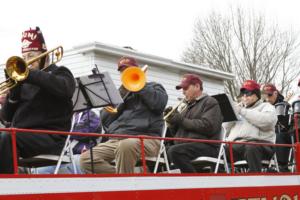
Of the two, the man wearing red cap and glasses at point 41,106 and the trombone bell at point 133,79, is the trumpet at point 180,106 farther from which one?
the man wearing red cap and glasses at point 41,106

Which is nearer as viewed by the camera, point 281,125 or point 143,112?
point 143,112

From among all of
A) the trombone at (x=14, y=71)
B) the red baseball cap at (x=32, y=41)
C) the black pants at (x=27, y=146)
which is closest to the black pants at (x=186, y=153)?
the black pants at (x=27, y=146)

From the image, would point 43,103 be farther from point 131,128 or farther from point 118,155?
point 131,128

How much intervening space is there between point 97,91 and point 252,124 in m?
2.40

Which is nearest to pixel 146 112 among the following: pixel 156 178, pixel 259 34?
pixel 156 178

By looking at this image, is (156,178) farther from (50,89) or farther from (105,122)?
(105,122)

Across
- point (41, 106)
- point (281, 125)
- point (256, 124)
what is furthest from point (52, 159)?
point (281, 125)

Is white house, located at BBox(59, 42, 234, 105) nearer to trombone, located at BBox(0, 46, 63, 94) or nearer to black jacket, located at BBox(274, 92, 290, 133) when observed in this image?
black jacket, located at BBox(274, 92, 290, 133)

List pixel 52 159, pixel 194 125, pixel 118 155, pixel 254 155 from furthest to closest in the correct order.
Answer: pixel 254 155 → pixel 194 125 → pixel 118 155 → pixel 52 159

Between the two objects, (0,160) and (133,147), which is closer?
(0,160)

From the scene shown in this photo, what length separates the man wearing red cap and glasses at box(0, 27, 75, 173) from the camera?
579 centimetres

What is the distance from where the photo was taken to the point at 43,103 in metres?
6.02

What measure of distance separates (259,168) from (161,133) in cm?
130

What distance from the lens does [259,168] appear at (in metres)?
7.64
